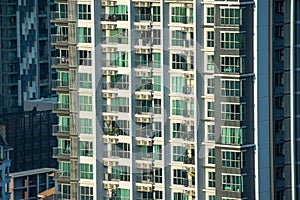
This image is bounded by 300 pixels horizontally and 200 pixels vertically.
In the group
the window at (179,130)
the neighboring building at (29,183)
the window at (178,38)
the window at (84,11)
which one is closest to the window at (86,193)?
the window at (179,130)

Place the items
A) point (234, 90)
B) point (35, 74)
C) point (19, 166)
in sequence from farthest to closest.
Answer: point (35, 74), point (19, 166), point (234, 90)

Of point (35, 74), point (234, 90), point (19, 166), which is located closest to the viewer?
point (234, 90)

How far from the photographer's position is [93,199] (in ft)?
217

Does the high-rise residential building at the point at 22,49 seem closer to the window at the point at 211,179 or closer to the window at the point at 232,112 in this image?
the window at the point at 211,179

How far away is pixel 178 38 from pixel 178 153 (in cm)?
323

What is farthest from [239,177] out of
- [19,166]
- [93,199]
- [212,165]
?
[19,166]

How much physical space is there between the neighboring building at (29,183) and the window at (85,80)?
61.6ft

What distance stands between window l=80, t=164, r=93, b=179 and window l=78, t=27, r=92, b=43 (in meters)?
3.59

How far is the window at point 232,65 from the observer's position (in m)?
62.8

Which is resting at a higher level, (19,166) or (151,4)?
(151,4)

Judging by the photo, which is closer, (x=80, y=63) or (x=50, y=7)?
(x=80, y=63)

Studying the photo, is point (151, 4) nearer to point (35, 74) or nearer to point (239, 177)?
point (239, 177)

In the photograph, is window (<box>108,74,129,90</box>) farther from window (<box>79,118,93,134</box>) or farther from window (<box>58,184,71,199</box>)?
window (<box>58,184,71,199</box>)

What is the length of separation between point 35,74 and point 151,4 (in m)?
33.8
